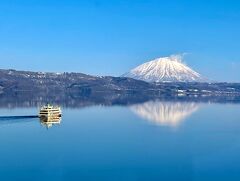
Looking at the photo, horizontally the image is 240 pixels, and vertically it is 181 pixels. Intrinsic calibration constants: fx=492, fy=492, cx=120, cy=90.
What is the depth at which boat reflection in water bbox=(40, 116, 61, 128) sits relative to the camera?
1648 inches

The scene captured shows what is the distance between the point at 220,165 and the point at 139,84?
147246 mm

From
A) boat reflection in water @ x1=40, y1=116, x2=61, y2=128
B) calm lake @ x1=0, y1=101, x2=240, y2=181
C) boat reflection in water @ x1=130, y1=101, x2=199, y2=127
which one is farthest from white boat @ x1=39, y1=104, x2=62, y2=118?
boat reflection in water @ x1=130, y1=101, x2=199, y2=127

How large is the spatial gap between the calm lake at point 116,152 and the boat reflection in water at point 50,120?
1.02m

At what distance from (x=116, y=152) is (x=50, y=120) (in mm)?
20311

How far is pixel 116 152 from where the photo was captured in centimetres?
2602

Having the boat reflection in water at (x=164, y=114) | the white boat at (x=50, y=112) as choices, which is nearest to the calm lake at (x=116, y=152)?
the boat reflection in water at (x=164, y=114)

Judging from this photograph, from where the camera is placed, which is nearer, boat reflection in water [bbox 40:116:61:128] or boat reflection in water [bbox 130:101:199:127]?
boat reflection in water [bbox 40:116:61:128]

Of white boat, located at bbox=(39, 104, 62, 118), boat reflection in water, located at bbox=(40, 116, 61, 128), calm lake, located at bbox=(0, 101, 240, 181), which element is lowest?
calm lake, located at bbox=(0, 101, 240, 181)

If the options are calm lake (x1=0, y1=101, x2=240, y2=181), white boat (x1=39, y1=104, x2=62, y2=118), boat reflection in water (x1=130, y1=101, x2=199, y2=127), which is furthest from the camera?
white boat (x1=39, y1=104, x2=62, y2=118)

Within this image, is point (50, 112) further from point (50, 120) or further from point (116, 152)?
point (116, 152)

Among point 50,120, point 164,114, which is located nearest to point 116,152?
point 50,120

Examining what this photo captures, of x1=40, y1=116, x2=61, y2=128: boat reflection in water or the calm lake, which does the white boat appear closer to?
x1=40, y1=116, x2=61, y2=128: boat reflection in water

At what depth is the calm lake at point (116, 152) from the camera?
821 inches

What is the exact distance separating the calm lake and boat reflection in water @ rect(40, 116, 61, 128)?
1015 millimetres
